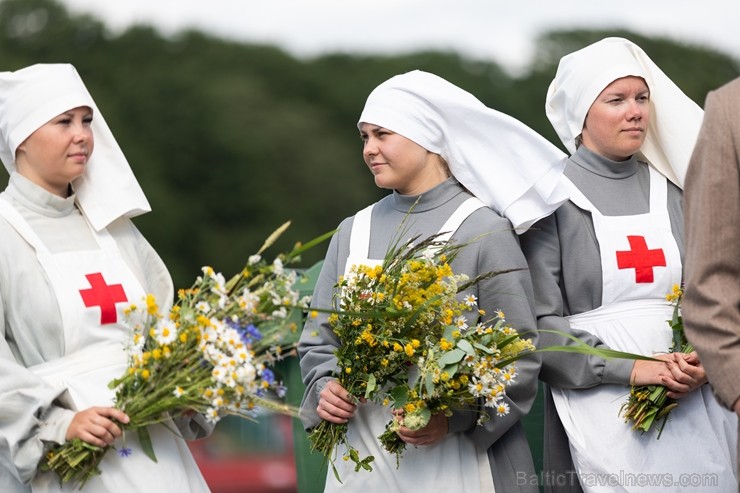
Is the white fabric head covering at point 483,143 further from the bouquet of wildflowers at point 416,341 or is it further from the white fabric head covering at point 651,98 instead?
the bouquet of wildflowers at point 416,341

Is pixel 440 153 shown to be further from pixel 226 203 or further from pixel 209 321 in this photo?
pixel 226 203

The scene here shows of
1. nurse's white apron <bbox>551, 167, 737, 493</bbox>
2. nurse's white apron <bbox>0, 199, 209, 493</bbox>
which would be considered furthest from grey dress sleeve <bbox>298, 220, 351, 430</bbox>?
nurse's white apron <bbox>551, 167, 737, 493</bbox>

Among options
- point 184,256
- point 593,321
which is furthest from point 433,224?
point 184,256

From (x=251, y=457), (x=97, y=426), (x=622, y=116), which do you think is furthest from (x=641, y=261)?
(x=251, y=457)

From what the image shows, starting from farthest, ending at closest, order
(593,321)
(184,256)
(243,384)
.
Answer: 1. (184,256)
2. (593,321)
3. (243,384)

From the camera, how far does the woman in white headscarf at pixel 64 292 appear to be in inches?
176

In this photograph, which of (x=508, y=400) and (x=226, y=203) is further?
(x=226, y=203)

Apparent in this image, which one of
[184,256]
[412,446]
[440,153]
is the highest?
[440,153]

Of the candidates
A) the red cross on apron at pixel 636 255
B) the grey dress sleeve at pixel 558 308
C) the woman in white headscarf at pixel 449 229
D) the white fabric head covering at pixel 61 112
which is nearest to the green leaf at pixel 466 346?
the woman in white headscarf at pixel 449 229

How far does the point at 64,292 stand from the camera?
4715mm

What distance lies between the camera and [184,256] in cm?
2431

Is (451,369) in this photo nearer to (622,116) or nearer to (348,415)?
(348,415)

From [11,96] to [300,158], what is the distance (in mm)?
20722

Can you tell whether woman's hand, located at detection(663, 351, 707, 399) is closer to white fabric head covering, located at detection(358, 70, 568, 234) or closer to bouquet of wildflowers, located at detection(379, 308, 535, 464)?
bouquet of wildflowers, located at detection(379, 308, 535, 464)
